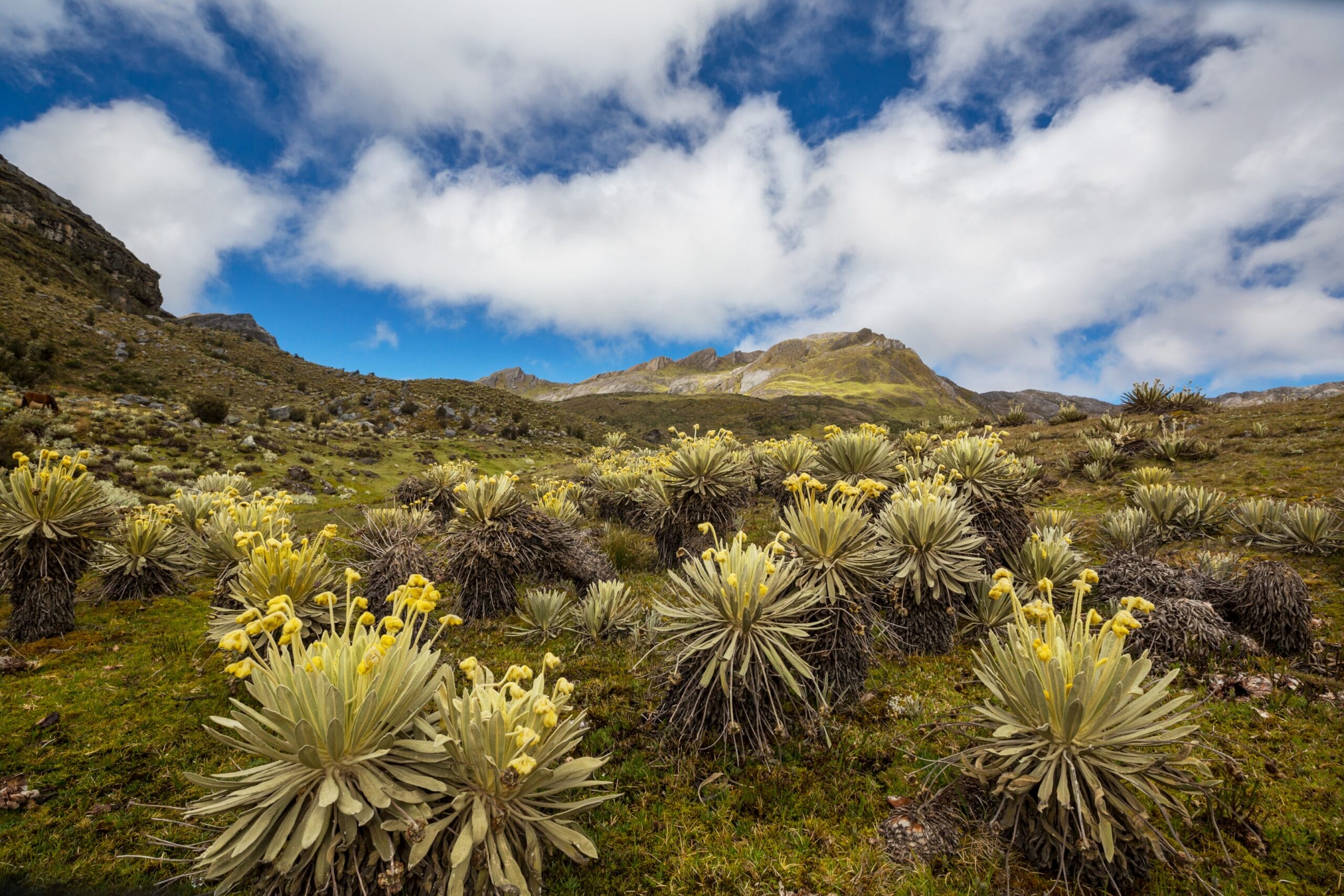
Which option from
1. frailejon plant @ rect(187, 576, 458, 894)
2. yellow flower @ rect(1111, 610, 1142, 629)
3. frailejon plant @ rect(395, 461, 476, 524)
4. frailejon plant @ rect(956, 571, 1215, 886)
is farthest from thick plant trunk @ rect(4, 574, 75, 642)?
yellow flower @ rect(1111, 610, 1142, 629)

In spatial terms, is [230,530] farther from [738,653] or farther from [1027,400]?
[1027,400]

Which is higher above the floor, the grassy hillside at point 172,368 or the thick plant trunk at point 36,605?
the grassy hillside at point 172,368

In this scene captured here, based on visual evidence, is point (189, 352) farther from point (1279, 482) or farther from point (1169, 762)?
point (1279, 482)

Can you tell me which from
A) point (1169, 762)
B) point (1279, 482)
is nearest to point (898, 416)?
point (1279, 482)

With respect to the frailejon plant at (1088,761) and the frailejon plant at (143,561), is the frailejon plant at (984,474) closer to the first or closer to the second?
the frailejon plant at (1088,761)

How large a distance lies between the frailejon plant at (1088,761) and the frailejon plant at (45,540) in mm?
8067

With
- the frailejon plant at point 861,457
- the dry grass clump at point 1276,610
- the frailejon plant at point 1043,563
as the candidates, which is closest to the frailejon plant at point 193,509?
the frailejon plant at point 861,457

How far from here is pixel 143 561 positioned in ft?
20.7

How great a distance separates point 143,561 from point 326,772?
6.48m

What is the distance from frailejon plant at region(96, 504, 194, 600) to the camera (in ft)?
20.7

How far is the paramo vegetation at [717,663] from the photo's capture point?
7.54 feet

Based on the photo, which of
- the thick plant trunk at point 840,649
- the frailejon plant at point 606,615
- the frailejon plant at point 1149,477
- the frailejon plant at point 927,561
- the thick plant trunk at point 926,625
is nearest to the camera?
the thick plant trunk at point 840,649

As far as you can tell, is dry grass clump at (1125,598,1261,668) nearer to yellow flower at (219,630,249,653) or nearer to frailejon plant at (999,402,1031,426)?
yellow flower at (219,630,249,653)

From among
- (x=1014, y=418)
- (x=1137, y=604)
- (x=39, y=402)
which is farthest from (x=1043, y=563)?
(x=39, y=402)
